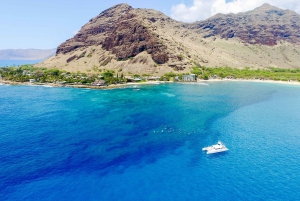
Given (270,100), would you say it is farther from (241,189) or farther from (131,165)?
(131,165)

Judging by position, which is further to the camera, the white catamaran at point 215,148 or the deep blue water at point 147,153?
the white catamaran at point 215,148

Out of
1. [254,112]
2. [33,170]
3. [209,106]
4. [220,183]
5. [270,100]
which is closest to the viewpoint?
[220,183]

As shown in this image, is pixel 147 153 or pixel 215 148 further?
pixel 215 148

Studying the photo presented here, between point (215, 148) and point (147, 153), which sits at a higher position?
point (215, 148)

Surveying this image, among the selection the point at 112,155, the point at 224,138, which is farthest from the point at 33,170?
the point at 224,138

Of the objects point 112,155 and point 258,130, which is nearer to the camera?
point 112,155

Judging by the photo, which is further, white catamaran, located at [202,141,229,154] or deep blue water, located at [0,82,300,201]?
white catamaran, located at [202,141,229,154]

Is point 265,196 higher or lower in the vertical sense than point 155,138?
lower

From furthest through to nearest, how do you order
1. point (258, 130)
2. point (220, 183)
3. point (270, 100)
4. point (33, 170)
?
point (270, 100) < point (258, 130) < point (33, 170) < point (220, 183)
